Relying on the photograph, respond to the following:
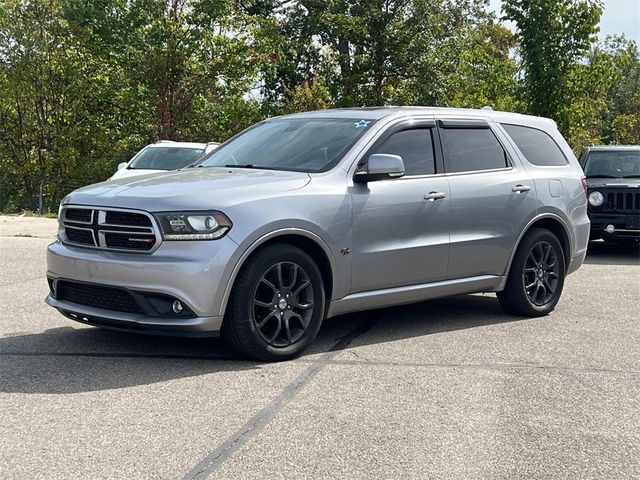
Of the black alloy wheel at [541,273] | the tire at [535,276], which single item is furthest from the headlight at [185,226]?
the black alloy wheel at [541,273]

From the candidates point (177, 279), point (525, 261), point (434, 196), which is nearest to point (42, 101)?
point (525, 261)

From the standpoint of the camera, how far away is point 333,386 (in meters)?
5.38

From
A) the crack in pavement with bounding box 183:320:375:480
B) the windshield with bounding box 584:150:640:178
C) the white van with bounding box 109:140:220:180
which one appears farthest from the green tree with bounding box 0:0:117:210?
the crack in pavement with bounding box 183:320:375:480

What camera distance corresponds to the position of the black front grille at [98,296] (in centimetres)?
568

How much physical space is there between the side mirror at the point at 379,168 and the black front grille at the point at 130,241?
164 cm

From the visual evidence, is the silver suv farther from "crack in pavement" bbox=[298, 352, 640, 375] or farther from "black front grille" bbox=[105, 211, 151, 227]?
"crack in pavement" bbox=[298, 352, 640, 375]

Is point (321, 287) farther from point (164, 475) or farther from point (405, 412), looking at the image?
point (164, 475)

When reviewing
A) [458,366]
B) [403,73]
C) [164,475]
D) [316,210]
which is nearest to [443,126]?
[316,210]

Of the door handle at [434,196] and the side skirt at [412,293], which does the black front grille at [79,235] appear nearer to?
the side skirt at [412,293]

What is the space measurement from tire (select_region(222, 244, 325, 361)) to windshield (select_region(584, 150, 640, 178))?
373 inches

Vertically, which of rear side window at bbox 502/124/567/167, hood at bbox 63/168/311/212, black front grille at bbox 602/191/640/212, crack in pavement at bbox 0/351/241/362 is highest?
rear side window at bbox 502/124/567/167

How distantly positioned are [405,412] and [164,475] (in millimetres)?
1540

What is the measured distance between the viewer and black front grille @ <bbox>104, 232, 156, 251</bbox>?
5.62m

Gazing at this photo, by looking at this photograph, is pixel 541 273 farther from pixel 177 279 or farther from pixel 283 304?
pixel 177 279
